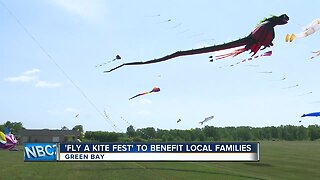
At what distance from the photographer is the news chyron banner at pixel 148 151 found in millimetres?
35250

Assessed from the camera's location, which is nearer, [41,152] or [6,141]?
[41,152]

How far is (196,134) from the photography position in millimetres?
167625

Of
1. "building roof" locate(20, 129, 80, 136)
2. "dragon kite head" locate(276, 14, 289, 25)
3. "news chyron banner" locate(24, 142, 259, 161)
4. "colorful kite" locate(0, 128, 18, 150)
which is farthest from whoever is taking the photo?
"building roof" locate(20, 129, 80, 136)

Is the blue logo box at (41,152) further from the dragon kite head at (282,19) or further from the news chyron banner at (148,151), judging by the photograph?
the dragon kite head at (282,19)

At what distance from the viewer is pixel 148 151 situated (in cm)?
3544

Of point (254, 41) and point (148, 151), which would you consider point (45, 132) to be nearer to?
point (148, 151)

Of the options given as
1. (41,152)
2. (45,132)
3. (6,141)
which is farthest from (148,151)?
(45,132)

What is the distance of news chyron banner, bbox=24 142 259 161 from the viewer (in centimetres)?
3525

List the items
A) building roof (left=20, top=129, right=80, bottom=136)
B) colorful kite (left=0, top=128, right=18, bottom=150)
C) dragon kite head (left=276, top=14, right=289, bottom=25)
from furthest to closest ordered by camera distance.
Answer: building roof (left=20, top=129, right=80, bottom=136), colorful kite (left=0, top=128, right=18, bottom=150), dragon kite head (left=276, top=14, right=289, bottom=25)

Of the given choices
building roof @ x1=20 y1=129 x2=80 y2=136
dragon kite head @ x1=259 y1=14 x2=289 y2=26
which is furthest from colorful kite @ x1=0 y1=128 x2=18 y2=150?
building roof @ x1=20 y1=129 x2=80 y2=136

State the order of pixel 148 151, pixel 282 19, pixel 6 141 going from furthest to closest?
pixel 6 141 < pixel 148 151 < pixel 282 19

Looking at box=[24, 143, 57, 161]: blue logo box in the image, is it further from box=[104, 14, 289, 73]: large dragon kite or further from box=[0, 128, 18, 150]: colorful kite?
box=[0, 128, 18, 150]: colorful kite

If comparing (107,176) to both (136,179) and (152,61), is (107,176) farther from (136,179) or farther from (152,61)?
(152,61)

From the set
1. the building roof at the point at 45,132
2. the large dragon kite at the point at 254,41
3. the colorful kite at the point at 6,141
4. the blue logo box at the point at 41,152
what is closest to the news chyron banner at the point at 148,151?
the blue logo box at the point at 41,152
